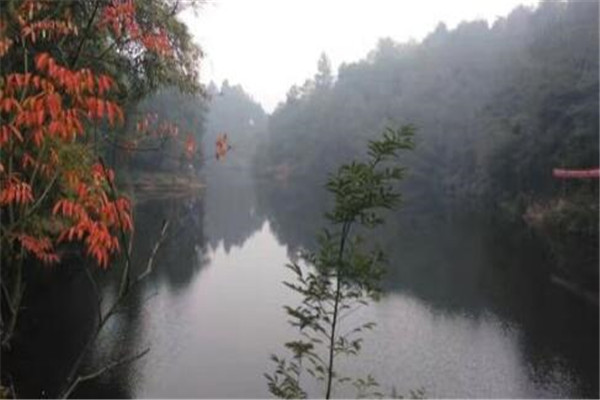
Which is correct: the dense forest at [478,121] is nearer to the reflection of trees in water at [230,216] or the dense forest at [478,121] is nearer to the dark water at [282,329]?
the reflection of trees in water at [230,216]

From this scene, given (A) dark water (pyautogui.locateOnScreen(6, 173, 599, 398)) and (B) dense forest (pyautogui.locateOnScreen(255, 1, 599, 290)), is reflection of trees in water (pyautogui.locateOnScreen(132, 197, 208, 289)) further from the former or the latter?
(B) dense forest (pyautogui.locateOnScreen(255, 1, 599, 290))

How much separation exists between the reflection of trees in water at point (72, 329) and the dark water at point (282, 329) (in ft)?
0.15

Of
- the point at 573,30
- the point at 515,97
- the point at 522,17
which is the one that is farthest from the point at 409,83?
the point at 573,30

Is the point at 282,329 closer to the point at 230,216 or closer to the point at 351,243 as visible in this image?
the point at 351,243

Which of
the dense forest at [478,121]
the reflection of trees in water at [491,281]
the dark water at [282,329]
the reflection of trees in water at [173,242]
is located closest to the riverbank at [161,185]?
the reflection of trees in water at [173,242]

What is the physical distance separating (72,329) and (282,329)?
545 centimetres

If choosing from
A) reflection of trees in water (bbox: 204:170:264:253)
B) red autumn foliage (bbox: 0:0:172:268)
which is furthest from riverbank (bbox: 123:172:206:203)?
red autumn foliage (bbox: 0:0:172:268)

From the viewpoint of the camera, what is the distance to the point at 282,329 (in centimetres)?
2012

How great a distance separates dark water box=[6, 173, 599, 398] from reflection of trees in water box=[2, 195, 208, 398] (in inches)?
1.8

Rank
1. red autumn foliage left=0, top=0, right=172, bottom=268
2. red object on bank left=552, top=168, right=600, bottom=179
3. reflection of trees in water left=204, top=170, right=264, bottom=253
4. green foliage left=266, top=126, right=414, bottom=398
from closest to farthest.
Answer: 1. red autumn foliage left=0, top=0, right=172, bottom=268
2. green foliage left=266, top=126, right=414, bottom=398
3. red object on bank left=552, top=168, right=600, bottom=179
4. reflection of trees in water left=204, top=170, right=264, bottom=253

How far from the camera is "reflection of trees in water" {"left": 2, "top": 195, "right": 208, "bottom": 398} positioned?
1512 cm

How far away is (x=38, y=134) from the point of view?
3607mm

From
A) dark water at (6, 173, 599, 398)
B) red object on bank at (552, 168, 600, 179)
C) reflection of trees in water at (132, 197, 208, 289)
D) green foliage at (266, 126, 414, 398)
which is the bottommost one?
dark water at (6, 173, 599, 398)

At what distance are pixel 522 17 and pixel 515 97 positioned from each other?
27330mm
